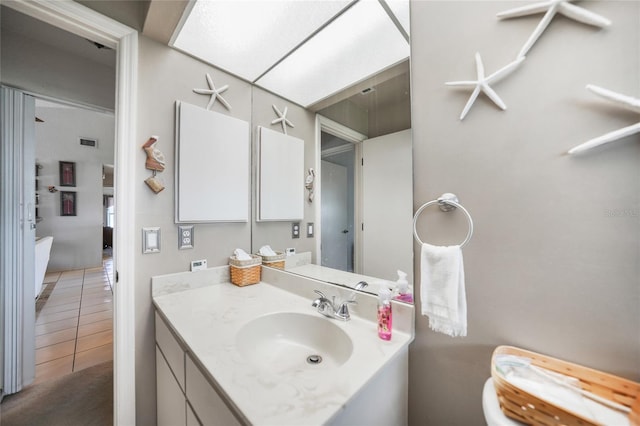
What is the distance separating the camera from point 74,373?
1670 mm

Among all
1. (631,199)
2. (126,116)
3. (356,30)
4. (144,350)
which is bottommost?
(144,350)

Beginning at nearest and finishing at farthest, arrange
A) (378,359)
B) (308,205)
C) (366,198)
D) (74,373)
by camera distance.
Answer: (378,359), (366,198), (308,205), (74,373)

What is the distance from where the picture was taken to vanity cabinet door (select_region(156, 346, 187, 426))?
0.85 meters

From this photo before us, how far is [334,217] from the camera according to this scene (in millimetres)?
1175

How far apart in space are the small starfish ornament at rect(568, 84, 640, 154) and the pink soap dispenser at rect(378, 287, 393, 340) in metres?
0.65

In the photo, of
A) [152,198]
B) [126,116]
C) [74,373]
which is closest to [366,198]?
[152,198]

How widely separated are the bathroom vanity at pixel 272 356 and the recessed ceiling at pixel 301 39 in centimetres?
105

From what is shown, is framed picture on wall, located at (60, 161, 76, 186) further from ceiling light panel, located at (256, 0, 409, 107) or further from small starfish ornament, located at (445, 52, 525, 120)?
small starfish ornament, located at (445, 52, 525, 120)

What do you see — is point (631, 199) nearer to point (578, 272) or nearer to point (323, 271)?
point (578, 272)

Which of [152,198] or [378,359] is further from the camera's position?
[152,198]

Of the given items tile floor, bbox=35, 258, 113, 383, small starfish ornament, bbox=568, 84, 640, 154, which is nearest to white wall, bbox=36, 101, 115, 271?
tile floor, bbox=35, 258, 113, 383

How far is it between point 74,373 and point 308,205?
2153 millimetres

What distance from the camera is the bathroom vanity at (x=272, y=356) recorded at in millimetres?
515

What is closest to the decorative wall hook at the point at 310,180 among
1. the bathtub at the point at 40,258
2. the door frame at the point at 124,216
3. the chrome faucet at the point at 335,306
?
the chrome faucet at the point at 335,306
